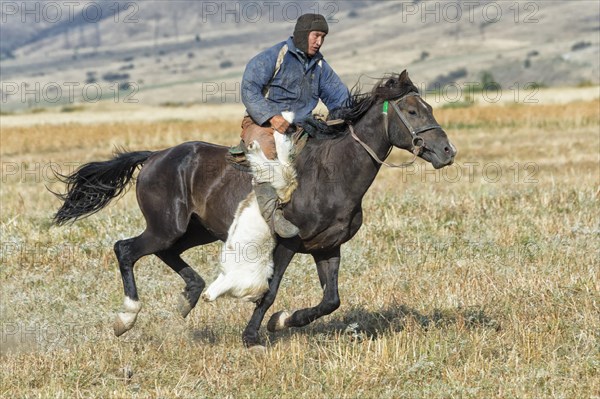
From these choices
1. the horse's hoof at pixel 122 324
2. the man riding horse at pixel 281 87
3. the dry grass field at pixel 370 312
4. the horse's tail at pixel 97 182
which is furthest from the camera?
the horse's tail at pixel 97 182

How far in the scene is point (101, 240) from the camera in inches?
469

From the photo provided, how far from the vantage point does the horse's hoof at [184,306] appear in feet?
27.5

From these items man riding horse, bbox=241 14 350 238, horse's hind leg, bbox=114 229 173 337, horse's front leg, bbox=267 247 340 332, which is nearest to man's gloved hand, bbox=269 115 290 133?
man riding horse, bbox=241 14 350 238

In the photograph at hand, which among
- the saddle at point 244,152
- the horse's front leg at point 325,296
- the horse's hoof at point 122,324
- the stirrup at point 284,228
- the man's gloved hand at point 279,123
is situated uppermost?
the man's gloved hand at point 279,123

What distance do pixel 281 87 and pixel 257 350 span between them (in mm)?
2151

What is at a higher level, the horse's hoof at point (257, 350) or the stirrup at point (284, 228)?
the stirrup at point (284, 228)

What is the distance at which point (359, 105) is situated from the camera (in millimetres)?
7359

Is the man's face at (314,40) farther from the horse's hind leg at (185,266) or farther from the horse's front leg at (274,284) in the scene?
the horse's hind leg at (185,266)

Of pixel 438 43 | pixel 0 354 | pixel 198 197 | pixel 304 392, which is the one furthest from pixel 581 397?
pixel 438 43

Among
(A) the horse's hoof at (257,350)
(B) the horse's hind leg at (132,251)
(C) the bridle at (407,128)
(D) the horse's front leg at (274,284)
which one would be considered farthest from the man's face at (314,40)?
(A) the horse's hoof at (257,350)

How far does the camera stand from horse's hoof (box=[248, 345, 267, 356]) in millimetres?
7242

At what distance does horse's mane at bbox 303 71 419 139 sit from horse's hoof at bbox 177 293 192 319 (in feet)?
6.68

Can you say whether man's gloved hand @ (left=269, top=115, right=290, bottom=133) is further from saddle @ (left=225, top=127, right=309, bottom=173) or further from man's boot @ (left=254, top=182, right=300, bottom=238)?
man's boot @ (left=254, top=182, right=300, bottom=238)

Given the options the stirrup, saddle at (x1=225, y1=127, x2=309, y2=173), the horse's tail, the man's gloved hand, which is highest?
the man's gloved hand
